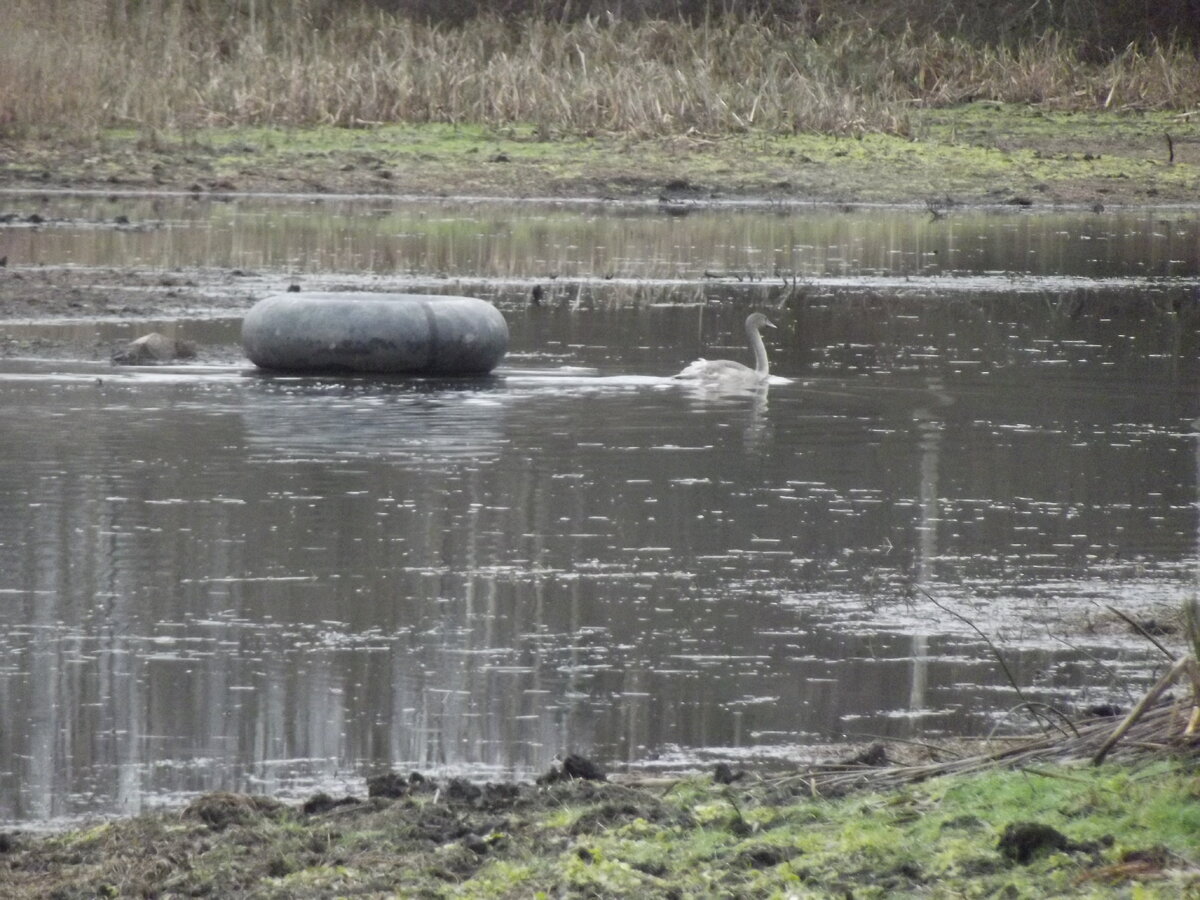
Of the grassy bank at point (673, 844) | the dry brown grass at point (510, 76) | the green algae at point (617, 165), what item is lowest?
the grassy bank at point (673, 844)

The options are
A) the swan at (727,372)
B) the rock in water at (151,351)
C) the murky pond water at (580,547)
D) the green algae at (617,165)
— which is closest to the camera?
the murky pond water at (580,547)

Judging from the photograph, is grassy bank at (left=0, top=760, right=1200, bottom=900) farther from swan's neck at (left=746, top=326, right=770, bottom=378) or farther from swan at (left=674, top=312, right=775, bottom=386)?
swan's neck at (left=746, top=326, right=770, bottom=378)

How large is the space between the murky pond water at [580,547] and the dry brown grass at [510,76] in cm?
1764

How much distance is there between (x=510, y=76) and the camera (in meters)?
38.9

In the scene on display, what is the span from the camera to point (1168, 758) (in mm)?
5598

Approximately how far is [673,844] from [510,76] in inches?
1346

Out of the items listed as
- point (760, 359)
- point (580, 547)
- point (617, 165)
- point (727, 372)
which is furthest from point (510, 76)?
point (580, 547)

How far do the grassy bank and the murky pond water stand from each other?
2.09ft

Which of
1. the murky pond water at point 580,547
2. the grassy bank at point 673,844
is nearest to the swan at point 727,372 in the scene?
the murky pond water at point 580,547

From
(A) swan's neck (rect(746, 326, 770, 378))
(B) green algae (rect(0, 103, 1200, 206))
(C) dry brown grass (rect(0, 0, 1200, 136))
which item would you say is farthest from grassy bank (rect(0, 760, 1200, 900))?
(C) dry brown grass (rect(0, 0, 1200, 136))

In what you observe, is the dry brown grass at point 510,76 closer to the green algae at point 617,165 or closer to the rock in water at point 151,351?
the green algae at point 617,165

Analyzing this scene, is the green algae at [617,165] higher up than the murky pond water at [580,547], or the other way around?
the green algae at [617,165]

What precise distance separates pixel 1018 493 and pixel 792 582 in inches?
102

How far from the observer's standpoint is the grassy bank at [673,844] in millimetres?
5234
